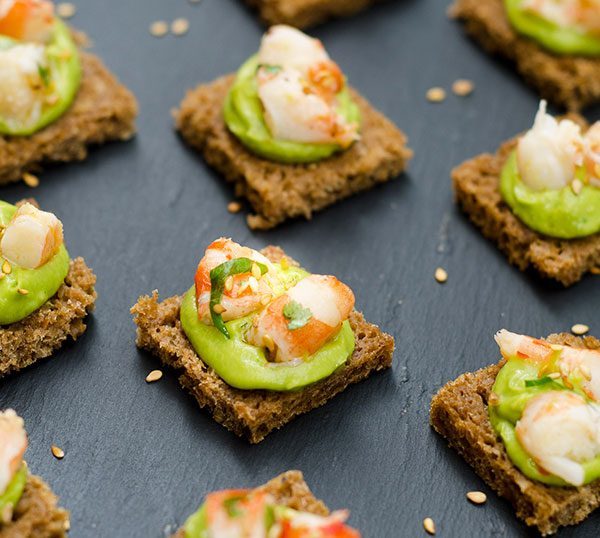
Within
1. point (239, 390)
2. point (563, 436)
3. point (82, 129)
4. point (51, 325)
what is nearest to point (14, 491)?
point (51, 325)

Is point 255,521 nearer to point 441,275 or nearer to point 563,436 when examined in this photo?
point 563,436

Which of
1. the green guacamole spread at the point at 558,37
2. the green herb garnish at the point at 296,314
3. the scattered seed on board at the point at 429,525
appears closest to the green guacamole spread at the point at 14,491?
the green herb garnish at the point at 296,314

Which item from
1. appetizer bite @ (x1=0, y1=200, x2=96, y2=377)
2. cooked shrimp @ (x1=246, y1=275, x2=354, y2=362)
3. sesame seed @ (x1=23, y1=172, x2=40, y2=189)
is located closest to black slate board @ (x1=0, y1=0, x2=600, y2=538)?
sesame seed @ (x1=23, y1=172, x2=40, y2=189)

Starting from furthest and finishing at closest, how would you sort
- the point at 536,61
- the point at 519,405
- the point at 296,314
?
the point at 536,61 → the point at 296,314 → the point at 519,405

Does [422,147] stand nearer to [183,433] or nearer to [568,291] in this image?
[568,291]

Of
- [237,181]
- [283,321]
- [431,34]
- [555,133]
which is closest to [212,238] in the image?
[237,181]

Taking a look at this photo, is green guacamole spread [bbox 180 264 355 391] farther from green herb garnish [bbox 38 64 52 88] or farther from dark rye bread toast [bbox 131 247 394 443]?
green herb garnish [bbox 38 64 52 88]

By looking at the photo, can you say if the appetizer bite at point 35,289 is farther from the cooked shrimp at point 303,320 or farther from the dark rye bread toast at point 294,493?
the dark rye bread toast at point 294,493
